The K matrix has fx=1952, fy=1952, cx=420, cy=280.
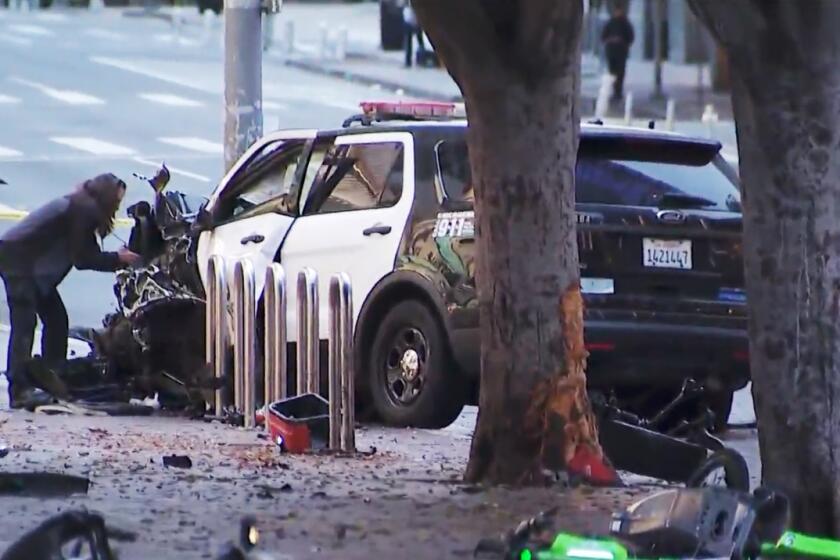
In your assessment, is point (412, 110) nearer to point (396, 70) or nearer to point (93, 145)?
point (93, 145)

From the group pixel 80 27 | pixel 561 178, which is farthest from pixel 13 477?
pixel 80 27

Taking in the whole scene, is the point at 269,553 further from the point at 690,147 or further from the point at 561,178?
the point at 690,147

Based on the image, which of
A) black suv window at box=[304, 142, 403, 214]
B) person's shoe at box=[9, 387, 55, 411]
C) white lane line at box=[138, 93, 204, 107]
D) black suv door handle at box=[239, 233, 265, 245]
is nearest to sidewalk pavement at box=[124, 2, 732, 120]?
white lane line at box=[138, 93, 204, 107]

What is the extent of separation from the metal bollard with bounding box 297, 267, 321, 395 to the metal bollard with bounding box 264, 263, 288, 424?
143 mm

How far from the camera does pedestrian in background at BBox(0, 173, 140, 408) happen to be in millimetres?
12984

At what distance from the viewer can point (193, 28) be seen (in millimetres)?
56188

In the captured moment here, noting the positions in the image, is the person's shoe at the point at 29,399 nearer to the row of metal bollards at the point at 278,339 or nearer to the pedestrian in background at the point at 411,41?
the row of metal bollards at the point at 278,339

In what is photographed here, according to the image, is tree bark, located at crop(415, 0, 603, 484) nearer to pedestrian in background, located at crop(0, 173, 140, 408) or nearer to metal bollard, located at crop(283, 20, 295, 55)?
pedestrian in background, located at crop(0, 173, 140, 408)

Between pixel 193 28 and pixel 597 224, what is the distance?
46413mm

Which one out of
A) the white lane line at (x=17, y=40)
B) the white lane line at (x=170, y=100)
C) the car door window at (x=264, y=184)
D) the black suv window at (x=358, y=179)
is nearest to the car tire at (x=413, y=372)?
the black suv window at (x=358, y=179)

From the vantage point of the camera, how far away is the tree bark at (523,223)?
8.60 metres

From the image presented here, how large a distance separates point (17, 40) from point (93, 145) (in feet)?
61.5

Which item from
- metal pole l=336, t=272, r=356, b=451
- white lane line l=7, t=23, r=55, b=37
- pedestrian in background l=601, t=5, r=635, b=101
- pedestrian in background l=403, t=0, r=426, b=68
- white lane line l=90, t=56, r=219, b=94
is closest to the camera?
metal pole l=336, t=272, r=356, b=451

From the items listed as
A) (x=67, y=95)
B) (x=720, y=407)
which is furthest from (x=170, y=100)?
(x=720, y=407)
